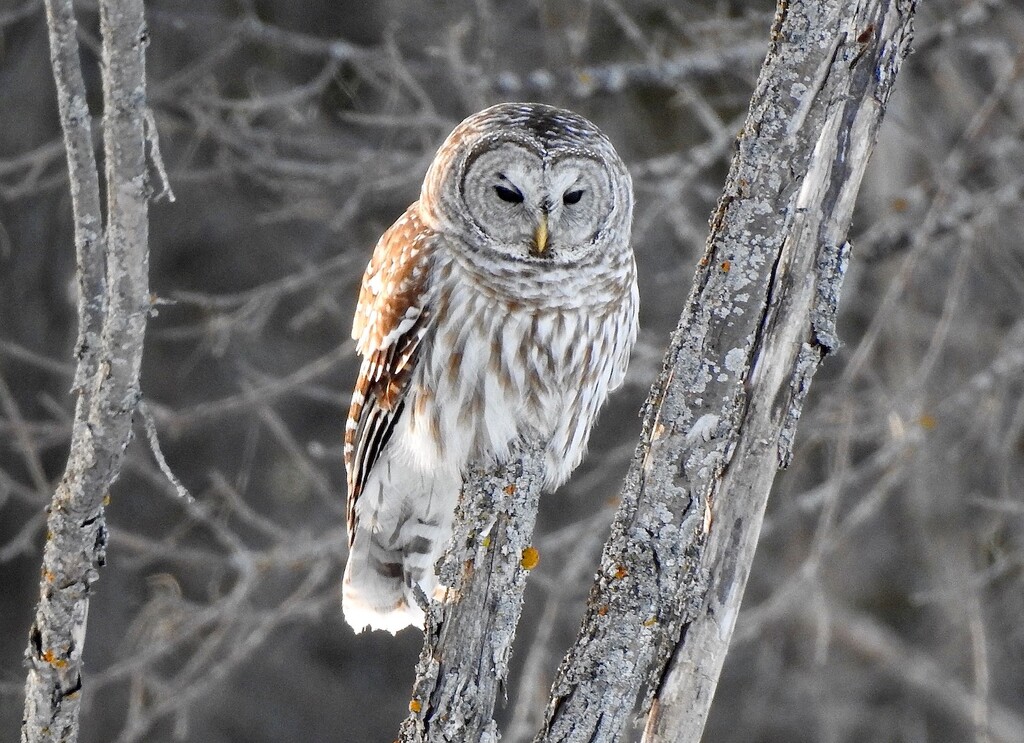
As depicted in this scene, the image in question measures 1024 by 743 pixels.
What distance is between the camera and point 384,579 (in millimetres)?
4645

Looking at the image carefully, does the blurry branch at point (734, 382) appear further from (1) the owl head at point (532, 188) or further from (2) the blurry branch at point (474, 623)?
(1) the owl head at point (532, 188)

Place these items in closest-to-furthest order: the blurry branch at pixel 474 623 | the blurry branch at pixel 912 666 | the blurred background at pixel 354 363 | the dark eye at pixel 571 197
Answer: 1. the blurry branch at pixel 474 623
2. the dark eye at pixel 571 197
3. the blurred background at pixel 354 363
4. the blurry branch at pixel 912 666

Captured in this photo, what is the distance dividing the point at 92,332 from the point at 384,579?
2198mm

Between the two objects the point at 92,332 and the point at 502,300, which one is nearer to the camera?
the point at 92,332

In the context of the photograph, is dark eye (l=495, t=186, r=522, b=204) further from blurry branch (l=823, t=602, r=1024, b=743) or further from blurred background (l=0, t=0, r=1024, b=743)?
blurry branch (l=823, t=602, r=1024, b=743)

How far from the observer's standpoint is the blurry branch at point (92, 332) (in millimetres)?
2330

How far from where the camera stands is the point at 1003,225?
26.4ft

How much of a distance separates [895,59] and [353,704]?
24.3ft

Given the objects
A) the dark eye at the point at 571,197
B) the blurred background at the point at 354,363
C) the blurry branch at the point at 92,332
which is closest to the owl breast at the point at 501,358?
the dark eye at the point at 571,197

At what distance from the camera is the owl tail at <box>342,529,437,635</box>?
4.62 meters

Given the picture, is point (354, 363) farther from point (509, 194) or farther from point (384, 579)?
point (509, 194)

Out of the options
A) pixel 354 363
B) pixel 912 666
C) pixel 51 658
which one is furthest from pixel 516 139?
pixel 912 666

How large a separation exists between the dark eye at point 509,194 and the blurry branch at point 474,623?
128 centimetres

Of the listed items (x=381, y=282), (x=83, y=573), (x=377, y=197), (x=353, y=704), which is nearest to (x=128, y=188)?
(x=83, y=573)
